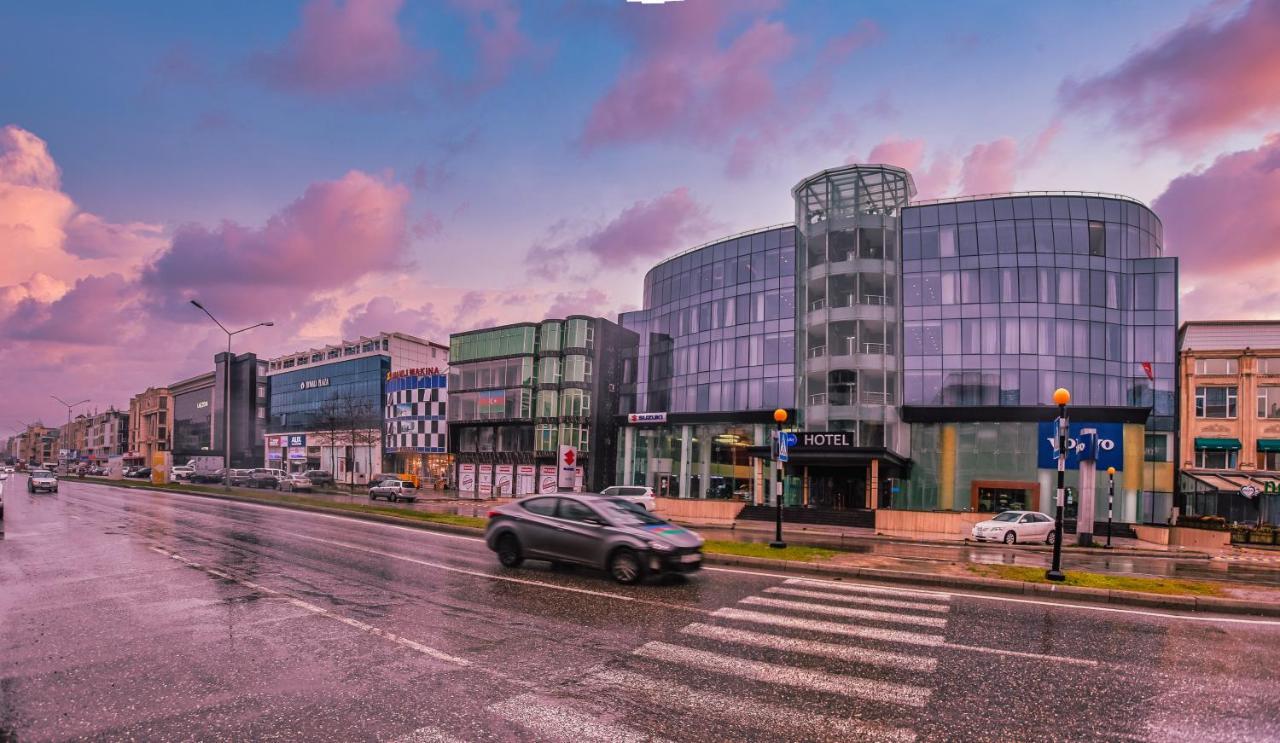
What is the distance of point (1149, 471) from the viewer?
39844 mm

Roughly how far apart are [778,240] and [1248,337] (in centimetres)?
3337

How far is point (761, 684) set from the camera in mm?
6184

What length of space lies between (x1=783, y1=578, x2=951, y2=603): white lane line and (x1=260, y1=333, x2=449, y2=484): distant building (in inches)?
2522

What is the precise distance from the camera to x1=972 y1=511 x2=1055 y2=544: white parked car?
1060 inches

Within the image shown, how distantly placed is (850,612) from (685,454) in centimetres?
4089

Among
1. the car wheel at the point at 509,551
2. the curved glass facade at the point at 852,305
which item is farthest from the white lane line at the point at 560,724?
the curved glass facade at the point at 852,305

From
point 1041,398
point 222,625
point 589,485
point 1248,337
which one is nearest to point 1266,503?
point 1248,337

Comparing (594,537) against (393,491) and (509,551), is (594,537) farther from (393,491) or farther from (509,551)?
(393,491)

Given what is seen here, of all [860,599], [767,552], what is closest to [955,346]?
[767,552]

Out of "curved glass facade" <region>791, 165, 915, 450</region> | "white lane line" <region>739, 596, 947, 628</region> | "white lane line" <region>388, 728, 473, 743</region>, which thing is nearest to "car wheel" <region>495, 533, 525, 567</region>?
"white lane line" <region>739, 596, 947, 628</region>

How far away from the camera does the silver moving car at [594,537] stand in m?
11.1

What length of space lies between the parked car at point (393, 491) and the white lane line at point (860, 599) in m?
38.1

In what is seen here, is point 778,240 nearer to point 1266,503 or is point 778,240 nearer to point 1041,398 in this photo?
point 1041,398

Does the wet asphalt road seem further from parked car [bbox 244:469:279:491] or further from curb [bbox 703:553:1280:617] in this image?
parked car [bbox 244:469:279:491]
